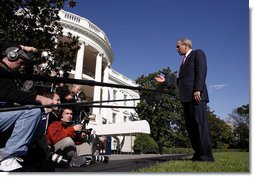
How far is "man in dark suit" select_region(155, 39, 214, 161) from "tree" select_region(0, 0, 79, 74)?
301 cm

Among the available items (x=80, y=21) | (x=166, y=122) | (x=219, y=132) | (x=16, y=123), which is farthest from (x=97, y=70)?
(x=16, y=123)

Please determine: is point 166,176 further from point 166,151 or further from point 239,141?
point 239,141

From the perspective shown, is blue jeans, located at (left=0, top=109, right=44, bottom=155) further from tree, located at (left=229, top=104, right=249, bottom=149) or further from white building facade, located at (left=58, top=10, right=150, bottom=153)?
tree, located at (left=229, top=104, right=249, bottom=149)

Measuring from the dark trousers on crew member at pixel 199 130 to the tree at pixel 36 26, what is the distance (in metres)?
3.32

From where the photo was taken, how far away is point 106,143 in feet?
50.4

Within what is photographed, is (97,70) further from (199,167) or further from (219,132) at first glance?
(199,167)

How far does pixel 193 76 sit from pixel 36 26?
4328 millimetres

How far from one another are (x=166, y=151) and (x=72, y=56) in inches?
928

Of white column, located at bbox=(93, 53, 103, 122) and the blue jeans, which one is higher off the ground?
white column, located at bbox=(93, 53, 103, 122)

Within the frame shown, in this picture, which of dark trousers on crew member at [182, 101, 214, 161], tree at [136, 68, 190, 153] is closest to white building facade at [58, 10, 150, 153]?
tree at [136, 68, 190, 153]

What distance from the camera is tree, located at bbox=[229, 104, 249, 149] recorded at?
4156 centimetres

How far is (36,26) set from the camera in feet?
22.2

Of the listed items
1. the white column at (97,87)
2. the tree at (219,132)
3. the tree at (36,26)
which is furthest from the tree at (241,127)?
the tree at (36,26)

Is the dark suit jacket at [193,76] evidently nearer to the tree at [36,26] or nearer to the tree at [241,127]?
the tree at [36,26]
